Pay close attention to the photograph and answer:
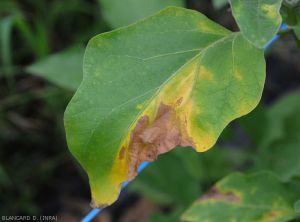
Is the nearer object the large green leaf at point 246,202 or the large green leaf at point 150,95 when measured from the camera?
the large green leaf at point 150,95

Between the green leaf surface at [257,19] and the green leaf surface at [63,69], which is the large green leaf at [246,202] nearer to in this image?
the green leaf surface at [257,19]

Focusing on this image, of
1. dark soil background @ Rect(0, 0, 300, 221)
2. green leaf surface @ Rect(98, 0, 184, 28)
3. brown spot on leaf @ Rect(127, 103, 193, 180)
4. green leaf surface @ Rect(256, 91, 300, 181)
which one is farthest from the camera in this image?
dark soil background @ Rect(0, 0, 300, 221)

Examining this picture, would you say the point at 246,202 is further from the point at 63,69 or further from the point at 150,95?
the point at 63,69

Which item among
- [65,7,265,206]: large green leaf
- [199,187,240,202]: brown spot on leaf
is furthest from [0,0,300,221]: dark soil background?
[65,7,265,206]: large green leaf

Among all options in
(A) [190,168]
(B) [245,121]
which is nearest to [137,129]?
(B) [245,121]

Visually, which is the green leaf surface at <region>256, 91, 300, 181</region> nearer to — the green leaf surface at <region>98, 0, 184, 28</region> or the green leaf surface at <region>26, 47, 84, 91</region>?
the green leaf surface at <region>98, 0, 184, 28</region>

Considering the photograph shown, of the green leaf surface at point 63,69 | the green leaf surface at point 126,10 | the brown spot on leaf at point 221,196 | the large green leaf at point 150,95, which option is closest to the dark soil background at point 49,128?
the green leaf surface at point 63,69

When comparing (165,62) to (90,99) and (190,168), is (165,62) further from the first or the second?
(190,168)
